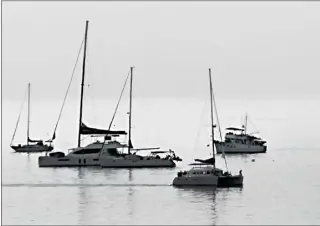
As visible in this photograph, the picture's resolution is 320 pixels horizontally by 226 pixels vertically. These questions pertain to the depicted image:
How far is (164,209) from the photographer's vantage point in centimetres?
5609

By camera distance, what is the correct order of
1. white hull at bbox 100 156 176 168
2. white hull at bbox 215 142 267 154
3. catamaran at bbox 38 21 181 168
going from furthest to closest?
white hull at bbox 215 142 267 154 → catamaran at bbox 38 21 181 168 → white hull at bbox 100 156 176 168

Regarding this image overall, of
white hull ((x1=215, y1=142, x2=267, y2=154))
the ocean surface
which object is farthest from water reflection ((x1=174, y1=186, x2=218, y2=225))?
white hull ((x1=215, y1=142, x2=267, y2=154))

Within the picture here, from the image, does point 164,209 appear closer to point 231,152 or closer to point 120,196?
point 120,196

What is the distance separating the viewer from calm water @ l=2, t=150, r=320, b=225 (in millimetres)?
52062

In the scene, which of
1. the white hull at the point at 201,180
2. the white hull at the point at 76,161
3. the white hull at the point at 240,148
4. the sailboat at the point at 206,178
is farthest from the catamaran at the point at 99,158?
the white hull at the point at 240,148

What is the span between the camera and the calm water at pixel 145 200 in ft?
171

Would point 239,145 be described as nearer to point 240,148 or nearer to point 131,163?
point 240,148

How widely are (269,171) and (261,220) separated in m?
49.9

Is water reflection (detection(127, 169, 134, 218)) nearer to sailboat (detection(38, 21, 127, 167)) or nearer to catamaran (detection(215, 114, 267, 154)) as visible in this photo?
sailboat (detection(38, 21, 127, 167))

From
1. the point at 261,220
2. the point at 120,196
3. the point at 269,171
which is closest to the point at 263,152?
the point at 269,171

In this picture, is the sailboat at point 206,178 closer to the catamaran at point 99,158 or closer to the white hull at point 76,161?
the catamaran at point 99,158

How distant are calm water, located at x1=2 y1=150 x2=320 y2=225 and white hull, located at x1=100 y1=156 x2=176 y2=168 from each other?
12.1 ft

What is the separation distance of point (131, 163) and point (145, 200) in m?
33.2

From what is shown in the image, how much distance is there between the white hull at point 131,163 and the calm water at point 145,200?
12.1 ft
